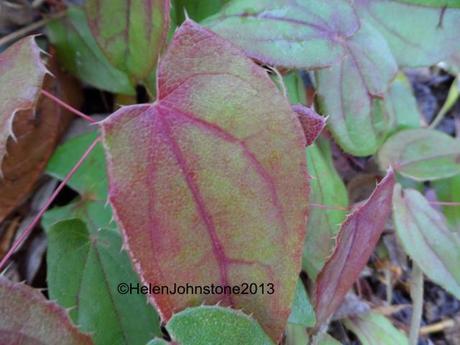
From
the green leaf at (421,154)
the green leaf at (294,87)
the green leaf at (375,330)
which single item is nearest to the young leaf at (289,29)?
the green leaf at (294,87)

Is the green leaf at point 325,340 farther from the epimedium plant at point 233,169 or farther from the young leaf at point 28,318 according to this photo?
the young leaf at point 28,318

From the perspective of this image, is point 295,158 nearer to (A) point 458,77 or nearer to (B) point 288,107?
(B) point 288,107

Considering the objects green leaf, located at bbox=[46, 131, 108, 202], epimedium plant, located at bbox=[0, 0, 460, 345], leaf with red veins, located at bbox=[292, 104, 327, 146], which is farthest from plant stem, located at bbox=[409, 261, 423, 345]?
green leaf, located at bbox=[46, 131, 108, 202]

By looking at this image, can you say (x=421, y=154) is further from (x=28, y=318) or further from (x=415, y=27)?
(x=28, y=318)

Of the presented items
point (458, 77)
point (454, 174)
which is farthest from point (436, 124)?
point (454, 174)

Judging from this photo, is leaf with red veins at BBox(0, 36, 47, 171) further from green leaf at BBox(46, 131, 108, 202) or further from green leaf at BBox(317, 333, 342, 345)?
green leaf at BBox(317, 333, 342, 345)

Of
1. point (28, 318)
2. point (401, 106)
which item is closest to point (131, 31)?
point (28, 318)
